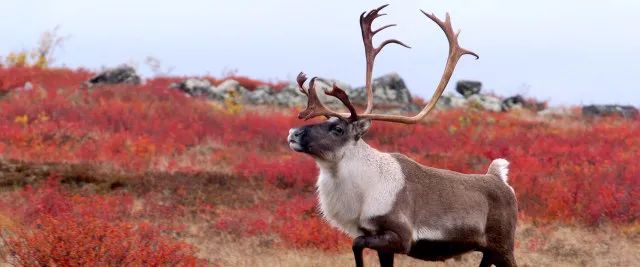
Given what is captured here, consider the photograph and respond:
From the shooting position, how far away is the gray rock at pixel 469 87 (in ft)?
105

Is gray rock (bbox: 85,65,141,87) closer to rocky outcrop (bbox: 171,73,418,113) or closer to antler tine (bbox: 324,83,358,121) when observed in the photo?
rocky outcrop (bbox: 171,73,418,113)

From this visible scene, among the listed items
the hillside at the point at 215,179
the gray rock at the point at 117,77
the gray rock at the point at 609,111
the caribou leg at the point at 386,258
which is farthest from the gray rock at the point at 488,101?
the caribou leg at the point at 386,258

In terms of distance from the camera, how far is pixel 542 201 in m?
12.6

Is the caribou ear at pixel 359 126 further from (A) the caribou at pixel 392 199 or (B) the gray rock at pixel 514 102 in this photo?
(B) the gray rock at pixel 514 102

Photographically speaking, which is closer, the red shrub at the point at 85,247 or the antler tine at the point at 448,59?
the red shrub at the point at 85,247

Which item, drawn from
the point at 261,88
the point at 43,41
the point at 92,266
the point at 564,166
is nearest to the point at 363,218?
the point at 92,266

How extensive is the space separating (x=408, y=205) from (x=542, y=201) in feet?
21.8

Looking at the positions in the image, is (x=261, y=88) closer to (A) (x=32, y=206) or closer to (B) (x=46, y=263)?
(A) (x=32, y=206)

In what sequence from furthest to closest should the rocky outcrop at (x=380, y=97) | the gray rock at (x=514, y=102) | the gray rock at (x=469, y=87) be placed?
the gray rock at (x=469, y=87), the gray rock at (x=514, y=102), the rocky outcrop at (x=380, y=97)

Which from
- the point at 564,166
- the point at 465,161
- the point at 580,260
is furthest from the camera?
the point at 465,161

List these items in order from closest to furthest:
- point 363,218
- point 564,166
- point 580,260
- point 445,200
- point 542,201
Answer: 1. point 363,218
2. point 445,200
3. point 580,260
4. point 542,201
5. point 564,166

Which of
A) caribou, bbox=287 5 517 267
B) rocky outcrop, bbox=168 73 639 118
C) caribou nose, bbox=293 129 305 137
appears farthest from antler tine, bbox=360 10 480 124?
rocky outcrop, bbox=168 73 639 118

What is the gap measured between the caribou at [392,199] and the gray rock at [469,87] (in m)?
25.0

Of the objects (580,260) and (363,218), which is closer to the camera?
(363,218)
